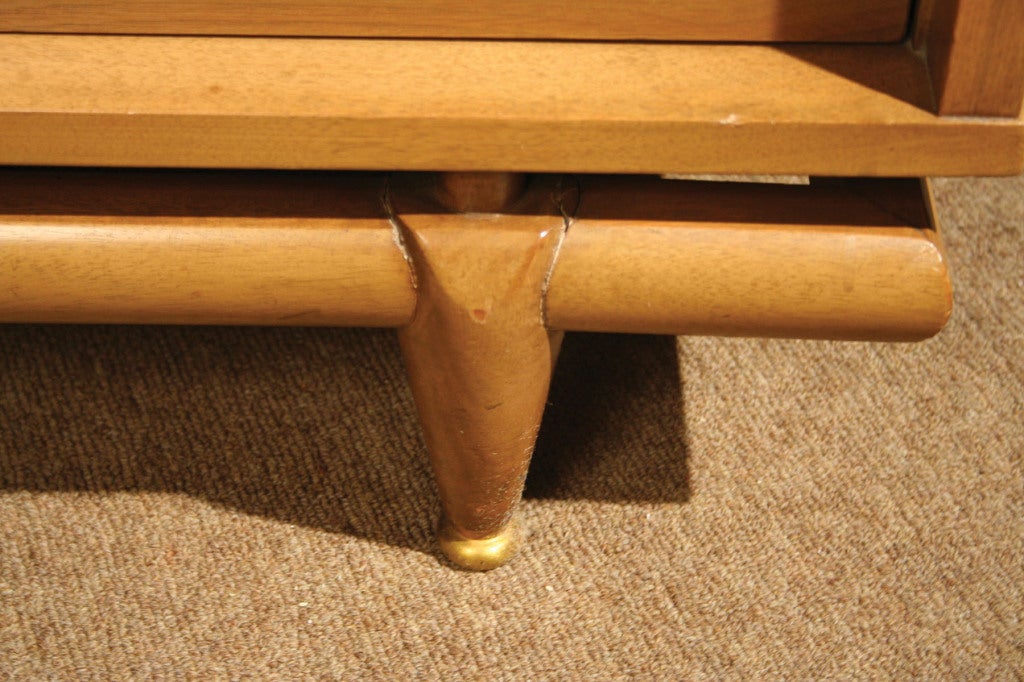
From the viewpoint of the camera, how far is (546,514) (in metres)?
A: 0.59

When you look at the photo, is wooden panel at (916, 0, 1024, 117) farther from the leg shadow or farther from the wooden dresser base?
the leg shadow

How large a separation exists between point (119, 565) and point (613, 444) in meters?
0.29

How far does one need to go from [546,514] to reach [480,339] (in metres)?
0.16

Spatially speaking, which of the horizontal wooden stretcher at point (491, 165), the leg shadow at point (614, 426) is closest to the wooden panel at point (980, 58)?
the horizontal wooden stretcher at point (491, 165)

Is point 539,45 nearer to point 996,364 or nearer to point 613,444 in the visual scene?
point 613,444

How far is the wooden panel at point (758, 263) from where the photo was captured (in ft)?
1.48

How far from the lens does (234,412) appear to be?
2.10ft

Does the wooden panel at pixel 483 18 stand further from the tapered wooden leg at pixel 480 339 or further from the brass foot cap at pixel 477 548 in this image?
the brass foot cap at pixel 477 548

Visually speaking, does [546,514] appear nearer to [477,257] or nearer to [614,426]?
[614,426]

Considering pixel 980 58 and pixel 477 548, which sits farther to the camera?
pixel 477 548

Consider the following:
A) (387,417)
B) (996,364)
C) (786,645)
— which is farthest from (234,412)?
(996,364)

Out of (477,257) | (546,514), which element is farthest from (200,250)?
(546,514)

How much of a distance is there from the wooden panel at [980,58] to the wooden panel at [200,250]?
24 centimetres

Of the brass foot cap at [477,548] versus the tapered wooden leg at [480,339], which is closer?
the tapered wooden leg at [480,339]
